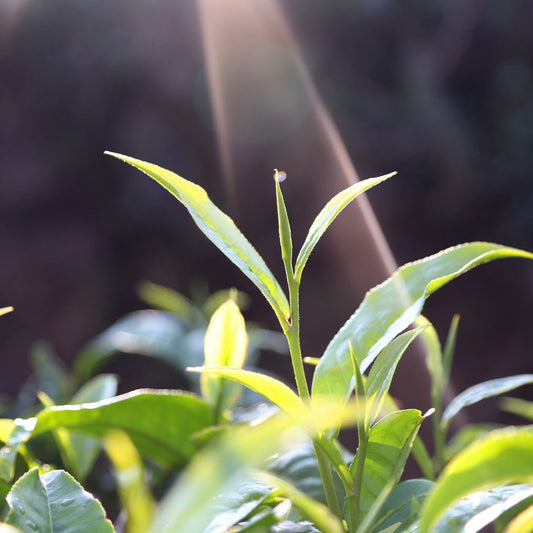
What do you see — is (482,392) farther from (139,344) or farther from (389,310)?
(139,344)

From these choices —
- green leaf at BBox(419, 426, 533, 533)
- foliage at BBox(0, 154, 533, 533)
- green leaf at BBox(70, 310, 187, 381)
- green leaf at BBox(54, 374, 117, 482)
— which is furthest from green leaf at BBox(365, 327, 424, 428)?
green leaf at BBox(70, 310, 187, 381)

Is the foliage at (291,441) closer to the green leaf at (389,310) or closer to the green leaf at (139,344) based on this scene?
the green leaf at (389,310)

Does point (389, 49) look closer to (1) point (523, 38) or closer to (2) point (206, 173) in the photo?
(1) point (523, 38)

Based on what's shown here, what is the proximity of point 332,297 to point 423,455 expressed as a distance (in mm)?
2050

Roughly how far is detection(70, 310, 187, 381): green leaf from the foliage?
29 cm

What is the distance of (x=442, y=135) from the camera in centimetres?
236

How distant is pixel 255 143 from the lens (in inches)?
98.9

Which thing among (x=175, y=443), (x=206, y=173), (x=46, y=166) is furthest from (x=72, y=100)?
(x=175, y=443)

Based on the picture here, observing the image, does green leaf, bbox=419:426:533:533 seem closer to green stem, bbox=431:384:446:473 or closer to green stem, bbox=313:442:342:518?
green stem, bbox=313:442:342:518

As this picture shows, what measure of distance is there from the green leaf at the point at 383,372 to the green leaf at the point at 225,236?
0.05 m

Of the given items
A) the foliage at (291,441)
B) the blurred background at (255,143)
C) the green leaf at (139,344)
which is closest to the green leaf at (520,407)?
the foliage at (291,441)

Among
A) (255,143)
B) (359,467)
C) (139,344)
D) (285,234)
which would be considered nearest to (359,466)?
(359,467)

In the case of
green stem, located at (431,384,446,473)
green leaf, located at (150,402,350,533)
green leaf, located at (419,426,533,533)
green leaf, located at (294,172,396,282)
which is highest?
green leaf, located at (294,172,396,282)

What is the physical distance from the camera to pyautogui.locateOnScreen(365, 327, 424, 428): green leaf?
274 mm
